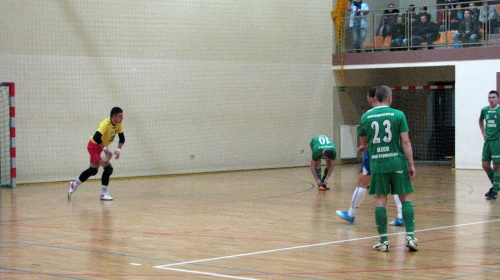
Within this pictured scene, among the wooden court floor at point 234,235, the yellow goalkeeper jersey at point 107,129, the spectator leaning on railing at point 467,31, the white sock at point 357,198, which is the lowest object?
the wooden court floor at point 234,235

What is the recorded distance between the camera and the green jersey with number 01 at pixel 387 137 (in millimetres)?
7770

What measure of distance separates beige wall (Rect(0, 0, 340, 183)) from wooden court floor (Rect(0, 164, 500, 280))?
90.2 inches

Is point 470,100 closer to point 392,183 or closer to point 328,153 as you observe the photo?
point 328,153

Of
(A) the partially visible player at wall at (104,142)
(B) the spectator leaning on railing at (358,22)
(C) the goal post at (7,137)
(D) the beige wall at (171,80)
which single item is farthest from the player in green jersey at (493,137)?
(B) the spectator leaning on railing at (358,22)

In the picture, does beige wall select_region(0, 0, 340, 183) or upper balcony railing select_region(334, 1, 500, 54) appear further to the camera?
upper balcony railing select_region(334, 1, 500, 54)

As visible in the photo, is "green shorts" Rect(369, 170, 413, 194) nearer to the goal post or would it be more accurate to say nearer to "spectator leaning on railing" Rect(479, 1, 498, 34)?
the goal post

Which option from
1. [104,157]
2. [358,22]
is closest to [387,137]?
[104,157]

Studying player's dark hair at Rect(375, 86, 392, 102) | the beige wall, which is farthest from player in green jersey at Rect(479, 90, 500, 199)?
the beige wall

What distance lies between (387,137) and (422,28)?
1478 cm

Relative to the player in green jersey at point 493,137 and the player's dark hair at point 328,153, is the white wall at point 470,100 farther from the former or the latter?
the player's dark hair at point 328,153

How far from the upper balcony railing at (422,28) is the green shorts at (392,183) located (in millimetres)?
14065

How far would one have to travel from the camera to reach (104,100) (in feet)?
60.5

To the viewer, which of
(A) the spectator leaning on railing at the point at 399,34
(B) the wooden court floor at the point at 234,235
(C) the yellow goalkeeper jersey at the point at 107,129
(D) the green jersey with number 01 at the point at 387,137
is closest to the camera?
(B) the wooden court floor at the point at 234,235

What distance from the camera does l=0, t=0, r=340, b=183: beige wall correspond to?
17234 millimetres
